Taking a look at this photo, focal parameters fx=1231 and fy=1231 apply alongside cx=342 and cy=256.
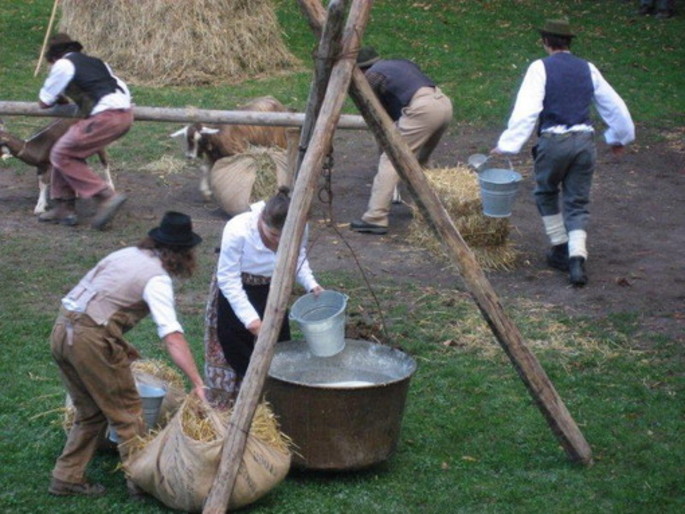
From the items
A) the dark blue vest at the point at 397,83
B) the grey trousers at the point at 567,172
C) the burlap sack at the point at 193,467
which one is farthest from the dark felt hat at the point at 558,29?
the burlap sack at the point at 193,467

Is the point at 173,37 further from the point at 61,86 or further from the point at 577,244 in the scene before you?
the point at 577,244

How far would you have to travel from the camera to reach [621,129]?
10.7 meters

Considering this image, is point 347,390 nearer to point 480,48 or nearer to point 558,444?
point 558,444

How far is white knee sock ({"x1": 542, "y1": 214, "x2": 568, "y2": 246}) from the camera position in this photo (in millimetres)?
10844

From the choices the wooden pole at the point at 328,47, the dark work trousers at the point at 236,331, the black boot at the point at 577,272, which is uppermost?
the wooden pole at the point at 328,47

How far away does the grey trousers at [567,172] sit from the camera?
10438mm

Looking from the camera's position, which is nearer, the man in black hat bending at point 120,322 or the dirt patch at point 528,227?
the man in black hat bending at point 120,322

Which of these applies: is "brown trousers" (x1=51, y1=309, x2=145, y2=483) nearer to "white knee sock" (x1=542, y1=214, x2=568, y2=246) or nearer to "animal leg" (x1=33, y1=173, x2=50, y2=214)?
"white knee sock" (x1=542, y1=214, x2=568, y2=246)

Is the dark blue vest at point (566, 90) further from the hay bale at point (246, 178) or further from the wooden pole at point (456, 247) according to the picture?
the wooden pole at point (456, 247)

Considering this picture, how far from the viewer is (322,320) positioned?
699 cm

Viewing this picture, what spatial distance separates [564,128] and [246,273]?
404cm

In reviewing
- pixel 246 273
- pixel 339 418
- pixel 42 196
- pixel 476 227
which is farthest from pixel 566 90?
pixel 42 196

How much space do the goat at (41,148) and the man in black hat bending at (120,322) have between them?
619cm

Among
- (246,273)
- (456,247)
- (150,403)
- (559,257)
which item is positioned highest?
(456,247)
